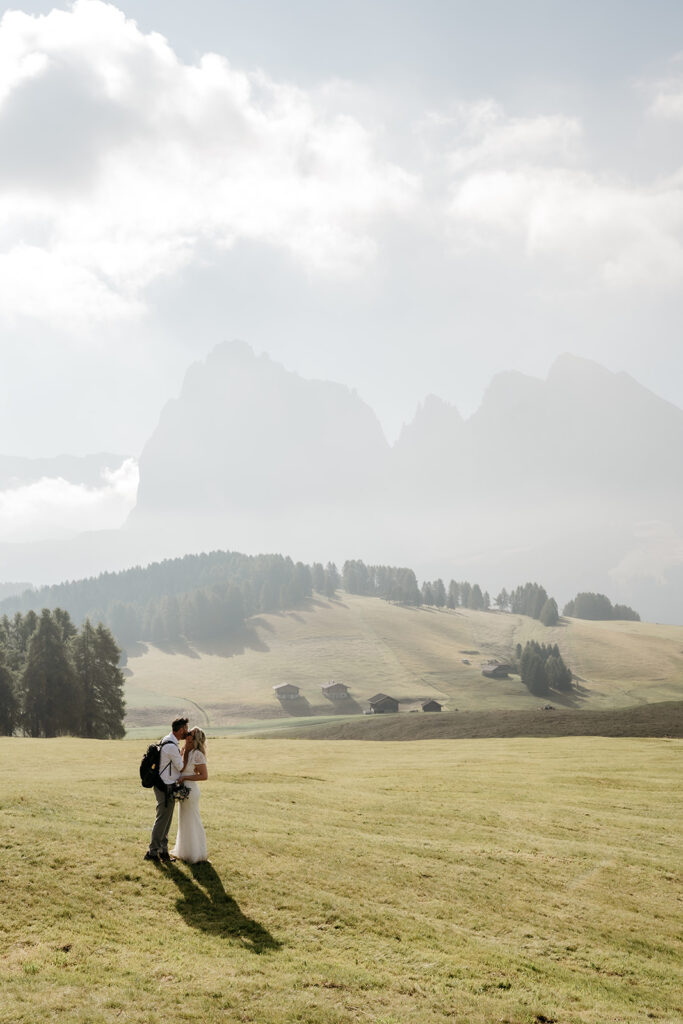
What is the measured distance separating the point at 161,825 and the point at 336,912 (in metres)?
5.49

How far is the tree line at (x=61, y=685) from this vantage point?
3300 inches

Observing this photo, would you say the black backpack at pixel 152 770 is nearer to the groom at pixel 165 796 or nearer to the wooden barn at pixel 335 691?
the groom at pixel 165 796

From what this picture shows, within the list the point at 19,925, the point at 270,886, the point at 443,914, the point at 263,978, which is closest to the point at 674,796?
the point at 443,914

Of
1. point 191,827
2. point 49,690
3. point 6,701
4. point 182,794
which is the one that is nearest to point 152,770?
point 182,794

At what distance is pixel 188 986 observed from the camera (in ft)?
44.7

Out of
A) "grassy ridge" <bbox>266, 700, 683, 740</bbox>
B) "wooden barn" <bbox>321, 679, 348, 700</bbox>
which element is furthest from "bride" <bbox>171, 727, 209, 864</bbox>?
"wooden barn" <bbox>321, 679, 348, 700</bbox>

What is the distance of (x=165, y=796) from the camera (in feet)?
63.6

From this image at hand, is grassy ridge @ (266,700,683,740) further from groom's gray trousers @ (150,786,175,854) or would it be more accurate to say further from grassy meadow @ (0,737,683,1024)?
groom's gray trousers @ (150,786,175,854)

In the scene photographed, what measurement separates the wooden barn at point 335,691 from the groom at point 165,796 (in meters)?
167

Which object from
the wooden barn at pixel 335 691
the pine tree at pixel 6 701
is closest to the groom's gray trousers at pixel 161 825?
the pine tree at pixel 6 701

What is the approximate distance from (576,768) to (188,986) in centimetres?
4182

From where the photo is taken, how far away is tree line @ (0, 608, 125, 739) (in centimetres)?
8381

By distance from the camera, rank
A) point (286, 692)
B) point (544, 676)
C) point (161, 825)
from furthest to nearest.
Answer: point (544, 676) < point (286, 692) < point (161, 825)

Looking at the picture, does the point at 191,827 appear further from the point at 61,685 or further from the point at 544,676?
the point at 544,676
